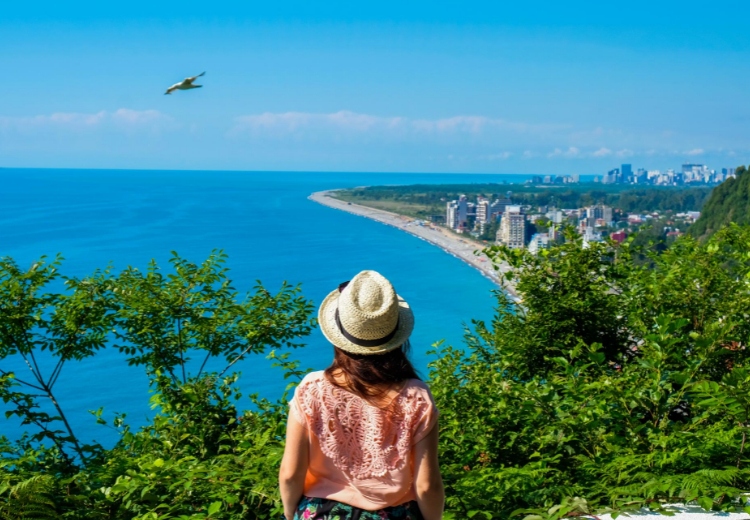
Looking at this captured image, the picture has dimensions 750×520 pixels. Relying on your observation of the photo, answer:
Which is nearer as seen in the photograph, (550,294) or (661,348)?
(661,348)

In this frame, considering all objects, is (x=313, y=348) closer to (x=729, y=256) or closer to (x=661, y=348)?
(x=729, y=256)

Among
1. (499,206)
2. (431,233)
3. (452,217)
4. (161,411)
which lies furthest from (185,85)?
(499,206)

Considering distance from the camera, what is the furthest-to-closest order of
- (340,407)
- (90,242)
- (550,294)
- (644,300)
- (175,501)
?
(90,242), (550,294), (644,300), (175,501), (340,407)

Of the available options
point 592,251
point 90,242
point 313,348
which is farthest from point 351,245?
point 592,251

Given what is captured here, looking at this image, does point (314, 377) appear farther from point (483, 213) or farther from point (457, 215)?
point (457, 215)

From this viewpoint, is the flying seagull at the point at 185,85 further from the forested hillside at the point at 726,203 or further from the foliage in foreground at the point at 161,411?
the forested hillside at the point at 726,203

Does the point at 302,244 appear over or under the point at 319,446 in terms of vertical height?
under
